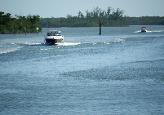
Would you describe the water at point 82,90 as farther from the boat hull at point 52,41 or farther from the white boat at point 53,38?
the boat hull at point 52,41

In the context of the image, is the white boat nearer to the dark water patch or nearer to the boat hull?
the boat hull

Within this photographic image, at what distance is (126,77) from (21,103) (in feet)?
45.0

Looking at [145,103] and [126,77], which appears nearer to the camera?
[145,103]

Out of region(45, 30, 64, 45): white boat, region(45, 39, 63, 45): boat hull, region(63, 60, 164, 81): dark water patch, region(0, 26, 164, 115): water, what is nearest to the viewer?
region(0, 26, 164, 115): water

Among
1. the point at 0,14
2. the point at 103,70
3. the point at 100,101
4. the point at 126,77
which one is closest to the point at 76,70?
the point at 103,70

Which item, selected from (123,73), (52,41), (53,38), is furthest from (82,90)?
(52,41)

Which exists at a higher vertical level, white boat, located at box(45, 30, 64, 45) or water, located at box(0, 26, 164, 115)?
water, located at box(0, 26, 164, 115)

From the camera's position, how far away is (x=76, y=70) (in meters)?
45.0

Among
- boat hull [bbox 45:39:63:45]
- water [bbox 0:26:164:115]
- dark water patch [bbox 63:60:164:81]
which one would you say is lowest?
boat hull [bbox 45:39:63:45]

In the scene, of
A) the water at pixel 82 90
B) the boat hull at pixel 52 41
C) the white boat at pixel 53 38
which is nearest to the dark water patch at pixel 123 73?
the water at pixel 82 90

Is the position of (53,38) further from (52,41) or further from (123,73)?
(123,73)

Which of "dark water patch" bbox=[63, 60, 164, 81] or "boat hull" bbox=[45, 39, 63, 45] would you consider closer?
"dark water patch" bbox=[63, 60, 164, 81]

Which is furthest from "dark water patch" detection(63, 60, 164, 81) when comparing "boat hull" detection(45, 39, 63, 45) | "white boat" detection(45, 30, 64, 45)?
"boat hull" detection(45, 39, 63, 45)

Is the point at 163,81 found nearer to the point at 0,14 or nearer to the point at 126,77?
the point at 126,77
